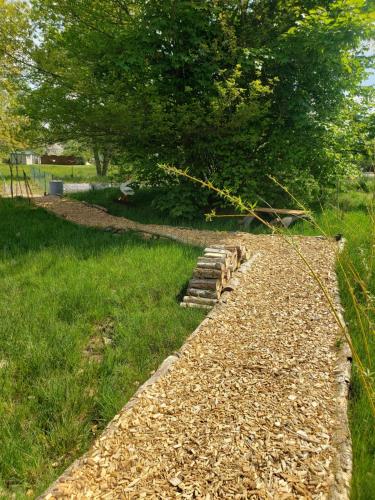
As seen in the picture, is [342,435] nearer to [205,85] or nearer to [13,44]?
[205,85]

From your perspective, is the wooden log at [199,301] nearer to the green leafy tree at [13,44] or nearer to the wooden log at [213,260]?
the wooden log at [213,260]

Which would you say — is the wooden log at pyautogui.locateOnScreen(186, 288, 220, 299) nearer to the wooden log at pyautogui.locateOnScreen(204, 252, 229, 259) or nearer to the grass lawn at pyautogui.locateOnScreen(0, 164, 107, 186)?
the wooden log at pyautogui.locateOnScreen(204, 252, 229, 259)

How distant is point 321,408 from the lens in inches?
94.2

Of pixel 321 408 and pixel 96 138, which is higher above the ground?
pixel 96 138

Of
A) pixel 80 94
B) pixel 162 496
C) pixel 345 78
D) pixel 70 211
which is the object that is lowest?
pixel 162 496

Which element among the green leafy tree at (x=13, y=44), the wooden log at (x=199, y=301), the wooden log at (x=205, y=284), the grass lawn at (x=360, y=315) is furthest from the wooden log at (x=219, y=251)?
the green leafy tree at (x=13, y=44)

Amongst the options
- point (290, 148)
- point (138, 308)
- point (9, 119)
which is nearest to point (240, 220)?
point (290, 148)

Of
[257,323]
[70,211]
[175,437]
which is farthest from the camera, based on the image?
[70,211]

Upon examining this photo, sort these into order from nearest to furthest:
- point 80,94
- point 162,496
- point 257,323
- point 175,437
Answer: point 162,496, point 175,437, point 257,323, point 80,94

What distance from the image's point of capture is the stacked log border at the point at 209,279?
4.24m

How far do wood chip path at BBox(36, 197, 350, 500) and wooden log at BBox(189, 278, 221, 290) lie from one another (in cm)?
62

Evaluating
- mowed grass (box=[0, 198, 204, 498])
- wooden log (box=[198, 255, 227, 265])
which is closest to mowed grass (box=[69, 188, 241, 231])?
mowed grass (box=[0, 198, 204, 498])

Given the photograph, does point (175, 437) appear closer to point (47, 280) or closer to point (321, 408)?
point (321, 408)

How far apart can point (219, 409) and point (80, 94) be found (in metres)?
8.09
